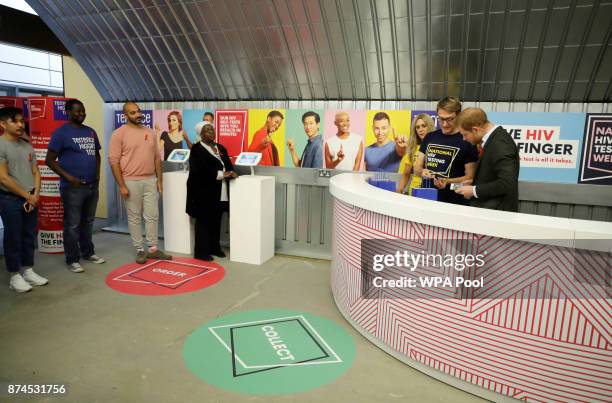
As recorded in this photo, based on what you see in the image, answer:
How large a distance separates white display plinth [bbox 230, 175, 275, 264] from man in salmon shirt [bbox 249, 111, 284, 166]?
47 cm

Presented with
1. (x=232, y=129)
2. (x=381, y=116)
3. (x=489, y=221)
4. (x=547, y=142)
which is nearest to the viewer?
(x=489, y=221)

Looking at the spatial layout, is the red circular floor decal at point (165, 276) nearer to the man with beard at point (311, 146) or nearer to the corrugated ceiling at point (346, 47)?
the man with beard at point (311, 146)

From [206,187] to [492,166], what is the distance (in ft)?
10.6

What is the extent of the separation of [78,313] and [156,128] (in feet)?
10.6

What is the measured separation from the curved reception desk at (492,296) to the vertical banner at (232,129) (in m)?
2.87

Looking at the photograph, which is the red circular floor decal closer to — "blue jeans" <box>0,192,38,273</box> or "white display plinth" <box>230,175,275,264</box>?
"white display plinth" <box>230,175,275,264</box>

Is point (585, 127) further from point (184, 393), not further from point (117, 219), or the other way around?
point (117, 219)

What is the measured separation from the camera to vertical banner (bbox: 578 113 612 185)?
3.80m

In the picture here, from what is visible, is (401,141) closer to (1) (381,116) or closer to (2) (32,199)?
(1) (381,116)

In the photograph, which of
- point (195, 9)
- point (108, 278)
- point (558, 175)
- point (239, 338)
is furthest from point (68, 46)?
point (558, 175)

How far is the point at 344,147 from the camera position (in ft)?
15.9

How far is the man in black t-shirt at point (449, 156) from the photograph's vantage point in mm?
3223

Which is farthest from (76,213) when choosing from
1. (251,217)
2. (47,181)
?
(251,217)

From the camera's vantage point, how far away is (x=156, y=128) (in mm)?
5805
